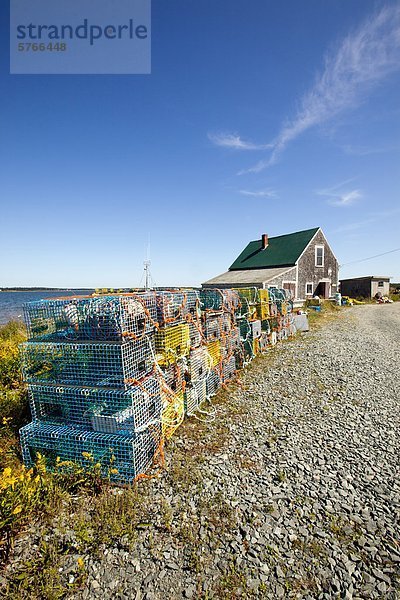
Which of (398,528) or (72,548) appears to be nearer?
(72,548)

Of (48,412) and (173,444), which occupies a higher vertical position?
(48,412)

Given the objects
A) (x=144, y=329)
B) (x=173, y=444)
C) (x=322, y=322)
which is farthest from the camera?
(x=322, y=322)

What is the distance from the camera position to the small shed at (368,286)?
33.3 metres

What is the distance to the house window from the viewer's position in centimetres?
2892

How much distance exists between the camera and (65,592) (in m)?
2.97

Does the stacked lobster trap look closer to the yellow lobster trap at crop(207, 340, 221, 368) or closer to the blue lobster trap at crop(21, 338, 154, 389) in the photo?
the blue lobster trap at crop(21, 338, 154, 389)

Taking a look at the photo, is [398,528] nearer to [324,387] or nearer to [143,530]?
[143,530]

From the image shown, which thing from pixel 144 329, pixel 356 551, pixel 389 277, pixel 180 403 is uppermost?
pixel 389 277

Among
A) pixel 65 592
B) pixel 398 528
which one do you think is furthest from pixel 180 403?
pixel 398 528

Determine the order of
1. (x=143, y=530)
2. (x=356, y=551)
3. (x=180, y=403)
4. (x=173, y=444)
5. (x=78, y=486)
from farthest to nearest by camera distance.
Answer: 1. (x=180, y=403)
2. (x=173, y=444)
3. (x=78, y=486)
4. (x=143, y=530)
5. (x=356, y=551)

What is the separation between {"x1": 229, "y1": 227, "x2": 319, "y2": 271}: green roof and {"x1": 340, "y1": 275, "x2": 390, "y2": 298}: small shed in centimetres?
1023

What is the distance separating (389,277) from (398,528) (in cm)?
3574

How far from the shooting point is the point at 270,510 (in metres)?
4.06

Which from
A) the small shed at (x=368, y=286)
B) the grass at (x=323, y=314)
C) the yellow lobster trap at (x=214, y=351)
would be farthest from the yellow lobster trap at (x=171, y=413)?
the small shed at (x=368, y=286)
